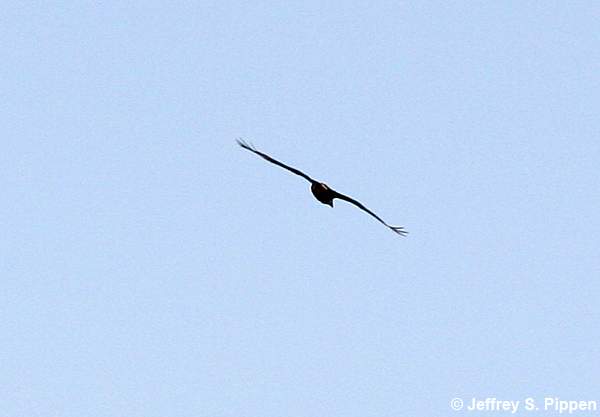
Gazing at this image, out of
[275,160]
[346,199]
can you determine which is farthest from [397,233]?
[275,160]

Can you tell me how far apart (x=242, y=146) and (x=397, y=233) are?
6.71 m

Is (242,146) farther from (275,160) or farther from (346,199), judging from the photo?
(346,199)

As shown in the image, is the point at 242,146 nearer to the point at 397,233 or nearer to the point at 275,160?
the point at 275,160

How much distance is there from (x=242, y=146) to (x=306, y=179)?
2821 millimetres

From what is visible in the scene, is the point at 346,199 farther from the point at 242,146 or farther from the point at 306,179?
the point at 242,146

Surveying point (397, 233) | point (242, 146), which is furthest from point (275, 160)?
point (397, 233)

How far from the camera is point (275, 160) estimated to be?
130 feet

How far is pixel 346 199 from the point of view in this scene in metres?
42.8

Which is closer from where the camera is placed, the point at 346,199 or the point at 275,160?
the point at 275,160

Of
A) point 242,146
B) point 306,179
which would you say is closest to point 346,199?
point 306,179

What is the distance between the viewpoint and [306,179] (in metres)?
41.8

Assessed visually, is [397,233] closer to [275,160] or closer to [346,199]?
[346,199]

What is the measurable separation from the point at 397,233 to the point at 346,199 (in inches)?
103
